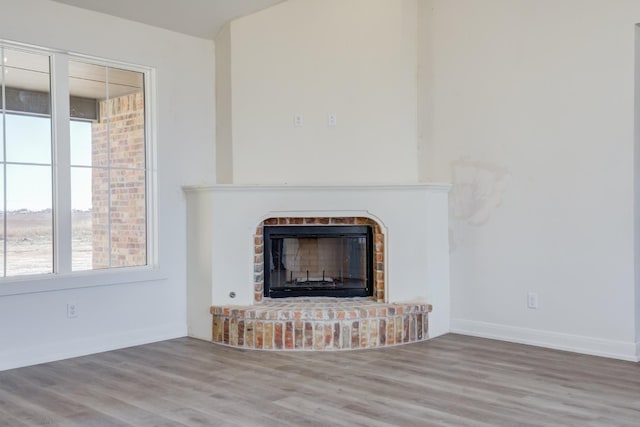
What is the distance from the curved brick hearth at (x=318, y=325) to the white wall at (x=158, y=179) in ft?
1.90

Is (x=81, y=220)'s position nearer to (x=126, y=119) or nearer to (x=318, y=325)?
(x=126, y=119)

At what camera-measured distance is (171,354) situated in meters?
4.53

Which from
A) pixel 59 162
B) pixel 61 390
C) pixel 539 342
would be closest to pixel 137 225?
pixel 59 162

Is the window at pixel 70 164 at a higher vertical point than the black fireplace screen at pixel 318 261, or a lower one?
higher

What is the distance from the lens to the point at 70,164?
177 inches

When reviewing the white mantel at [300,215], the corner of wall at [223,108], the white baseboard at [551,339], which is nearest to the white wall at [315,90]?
the corner of wall at [223,108]

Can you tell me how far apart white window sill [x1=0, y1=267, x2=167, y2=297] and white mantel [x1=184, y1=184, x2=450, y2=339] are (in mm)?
432

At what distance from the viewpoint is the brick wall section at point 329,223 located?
197 inches

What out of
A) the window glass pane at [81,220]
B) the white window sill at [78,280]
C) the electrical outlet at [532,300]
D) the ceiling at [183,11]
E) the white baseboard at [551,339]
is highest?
the ceiling at [183,11]

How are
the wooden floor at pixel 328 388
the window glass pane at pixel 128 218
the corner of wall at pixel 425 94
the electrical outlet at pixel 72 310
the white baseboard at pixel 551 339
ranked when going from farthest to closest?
the corner of wall at pixel 425 94 < the window glass pane at pixel 128 218 < the electrical outlet at pixel 72 310 < the white baseboard at pixel 551 339 < the wooden floor at pixel 328 388

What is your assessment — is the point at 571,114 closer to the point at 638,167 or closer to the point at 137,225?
the point at 638,167

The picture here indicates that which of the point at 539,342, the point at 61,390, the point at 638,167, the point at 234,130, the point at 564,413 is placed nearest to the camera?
the point at 564,413

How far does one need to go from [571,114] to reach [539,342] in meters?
1.70

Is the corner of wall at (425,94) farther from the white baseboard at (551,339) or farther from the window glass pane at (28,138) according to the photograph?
the window glass pane at (28,138)
